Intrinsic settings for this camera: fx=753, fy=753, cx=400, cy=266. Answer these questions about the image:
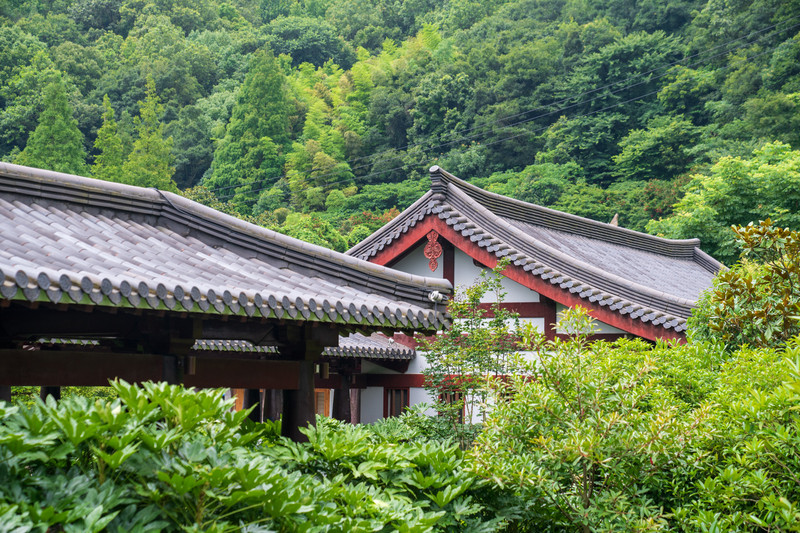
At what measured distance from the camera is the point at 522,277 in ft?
39.2

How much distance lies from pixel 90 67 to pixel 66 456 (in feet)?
188

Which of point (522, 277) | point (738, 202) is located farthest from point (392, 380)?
point (738, 202)

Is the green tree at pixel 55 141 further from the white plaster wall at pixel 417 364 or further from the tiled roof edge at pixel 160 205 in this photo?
the tiled roof edge at pixel 160 205

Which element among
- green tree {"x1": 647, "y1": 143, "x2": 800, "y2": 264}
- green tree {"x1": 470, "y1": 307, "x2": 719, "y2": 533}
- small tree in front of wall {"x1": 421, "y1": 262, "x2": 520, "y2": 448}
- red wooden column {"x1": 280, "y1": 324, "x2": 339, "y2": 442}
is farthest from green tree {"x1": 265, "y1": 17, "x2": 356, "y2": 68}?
green tree {"x1": 470, "y1": 307, "x2": 719, "y2": 533}

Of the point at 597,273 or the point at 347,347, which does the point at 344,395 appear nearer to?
the point at 347,347

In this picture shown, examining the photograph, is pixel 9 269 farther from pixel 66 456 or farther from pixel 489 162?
pixel 489 162

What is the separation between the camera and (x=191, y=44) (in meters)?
58.8

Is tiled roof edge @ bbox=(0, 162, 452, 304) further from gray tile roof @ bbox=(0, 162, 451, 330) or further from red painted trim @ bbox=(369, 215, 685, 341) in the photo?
red painted trim @ bbox=(369, 215, 685, 341)

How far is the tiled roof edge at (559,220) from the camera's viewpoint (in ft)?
45.3

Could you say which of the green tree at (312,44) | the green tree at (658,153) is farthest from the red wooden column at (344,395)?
the green tree at (312,44)

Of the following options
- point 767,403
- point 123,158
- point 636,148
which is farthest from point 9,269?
point 123,158

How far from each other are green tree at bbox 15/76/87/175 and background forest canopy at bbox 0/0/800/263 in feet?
0.32

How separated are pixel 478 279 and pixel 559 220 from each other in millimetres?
5183

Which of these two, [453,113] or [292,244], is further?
[453,113]
